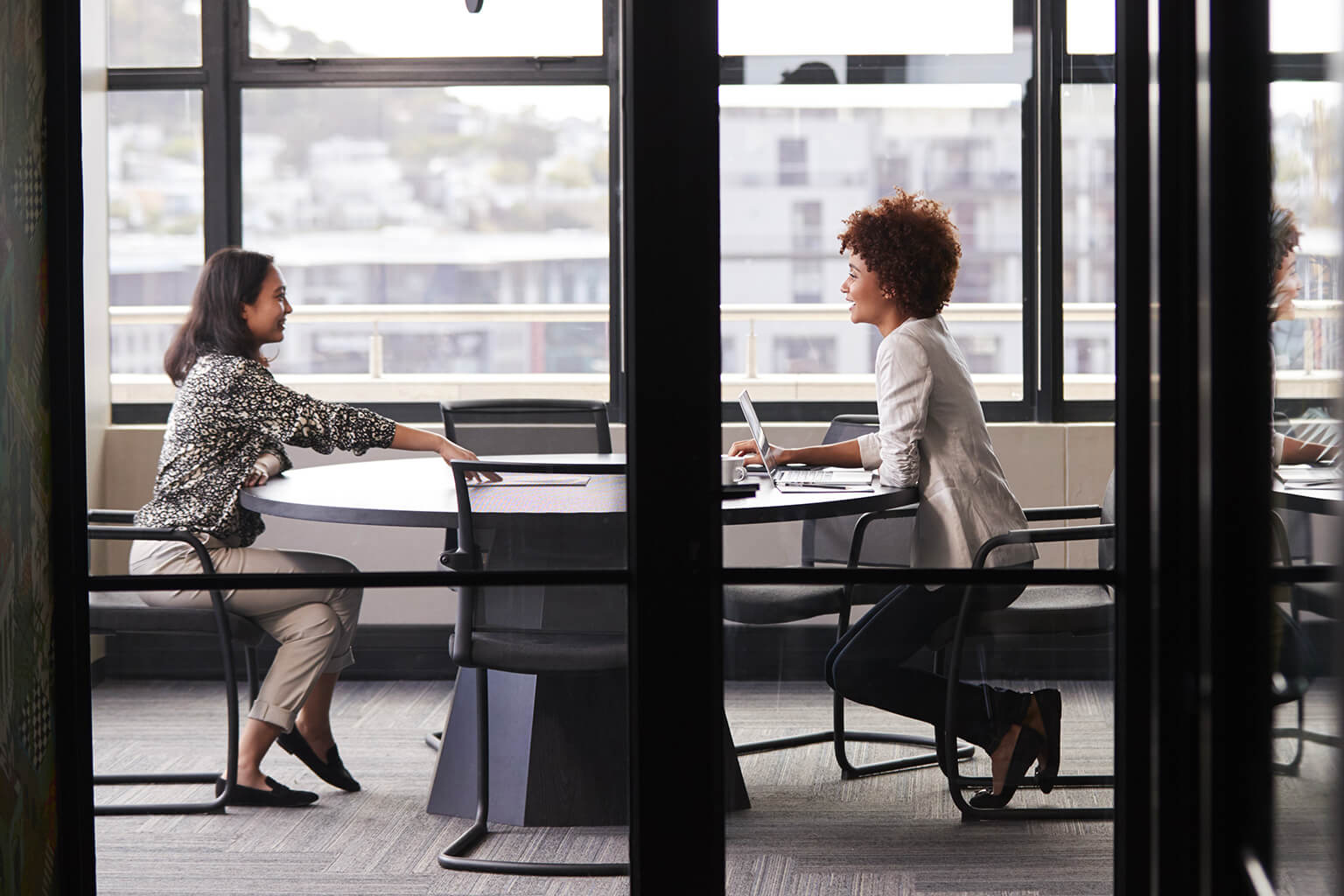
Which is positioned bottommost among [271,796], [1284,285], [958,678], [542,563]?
[271,796]

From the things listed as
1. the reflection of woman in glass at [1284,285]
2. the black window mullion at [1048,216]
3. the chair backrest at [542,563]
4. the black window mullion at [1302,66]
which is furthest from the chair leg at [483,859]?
the black window mullion at [1302,66]

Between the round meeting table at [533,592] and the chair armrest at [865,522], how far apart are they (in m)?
0.01

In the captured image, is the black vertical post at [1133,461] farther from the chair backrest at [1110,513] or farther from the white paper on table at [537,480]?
the white paper on table at [537,480]

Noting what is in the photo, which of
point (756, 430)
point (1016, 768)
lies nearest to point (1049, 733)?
point (1016, 768)

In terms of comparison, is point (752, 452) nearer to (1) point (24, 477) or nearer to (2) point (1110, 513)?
(2) point (1110, 513)

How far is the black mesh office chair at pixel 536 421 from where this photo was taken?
2.41m

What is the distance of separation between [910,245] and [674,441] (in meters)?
0.55

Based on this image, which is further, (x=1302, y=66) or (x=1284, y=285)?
(x=1284, y=285)

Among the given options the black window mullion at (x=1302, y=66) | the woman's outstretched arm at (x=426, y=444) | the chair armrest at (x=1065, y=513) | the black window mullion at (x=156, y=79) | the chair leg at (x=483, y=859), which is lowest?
the chair leg at (x=483, y=859)

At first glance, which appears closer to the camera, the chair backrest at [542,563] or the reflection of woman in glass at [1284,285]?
the reflection of woman in glass at [1284,285]

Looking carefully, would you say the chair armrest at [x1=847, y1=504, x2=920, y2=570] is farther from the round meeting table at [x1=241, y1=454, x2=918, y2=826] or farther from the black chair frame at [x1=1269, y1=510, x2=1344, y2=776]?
the black chair frame at [x1=1269, y1=510, x2=1344, y2=776]

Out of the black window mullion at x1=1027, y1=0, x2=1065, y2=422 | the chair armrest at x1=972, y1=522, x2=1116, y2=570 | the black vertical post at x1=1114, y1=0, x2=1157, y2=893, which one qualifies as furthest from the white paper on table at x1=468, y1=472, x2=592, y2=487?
the black vertical post at x1=1114, y1=0, x2=1157, y2=893

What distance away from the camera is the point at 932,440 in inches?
94.3

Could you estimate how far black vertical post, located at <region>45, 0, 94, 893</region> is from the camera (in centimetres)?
231
